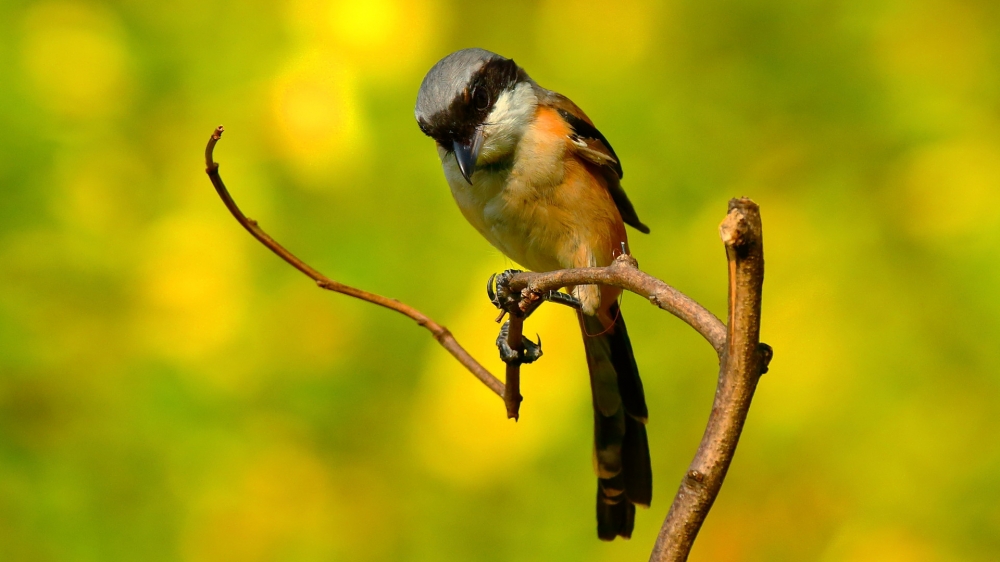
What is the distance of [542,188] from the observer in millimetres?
1518

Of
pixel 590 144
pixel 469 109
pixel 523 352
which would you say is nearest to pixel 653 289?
pixel 523 352

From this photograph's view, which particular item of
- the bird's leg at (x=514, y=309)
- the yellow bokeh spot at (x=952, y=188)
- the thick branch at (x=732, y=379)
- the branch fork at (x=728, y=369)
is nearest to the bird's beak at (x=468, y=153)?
the bird's leg at (x=514, y=309)

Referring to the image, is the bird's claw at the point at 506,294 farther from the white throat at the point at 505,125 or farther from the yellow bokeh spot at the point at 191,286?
the yellow bokeh spot at the point at 191,286

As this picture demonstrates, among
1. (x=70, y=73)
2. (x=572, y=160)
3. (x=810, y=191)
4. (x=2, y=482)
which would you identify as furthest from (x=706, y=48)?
(x=2, y=482)

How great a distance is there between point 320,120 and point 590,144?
82 centimetres

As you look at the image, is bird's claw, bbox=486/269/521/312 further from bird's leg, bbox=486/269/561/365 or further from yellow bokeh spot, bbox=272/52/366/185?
yellow bokeh spot, bbox=272/52/366/185

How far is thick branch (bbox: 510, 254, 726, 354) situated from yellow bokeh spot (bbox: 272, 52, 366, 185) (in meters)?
1.23

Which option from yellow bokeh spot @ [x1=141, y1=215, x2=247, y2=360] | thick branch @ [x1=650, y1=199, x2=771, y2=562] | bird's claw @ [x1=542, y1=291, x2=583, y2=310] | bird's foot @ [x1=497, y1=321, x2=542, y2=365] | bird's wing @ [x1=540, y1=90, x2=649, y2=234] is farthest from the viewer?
yellow bokeh spot @ [x1=141, y1=215, x2=247, y2=360]

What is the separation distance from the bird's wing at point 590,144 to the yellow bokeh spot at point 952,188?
69 centimetres

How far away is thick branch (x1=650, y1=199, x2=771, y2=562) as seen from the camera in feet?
2.22

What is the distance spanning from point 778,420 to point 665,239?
48 centimetres

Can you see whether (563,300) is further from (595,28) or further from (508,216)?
(595,28)

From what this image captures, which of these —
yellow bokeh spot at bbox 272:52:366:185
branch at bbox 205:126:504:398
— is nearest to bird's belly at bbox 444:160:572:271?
branch at bbox 205:126:504:398

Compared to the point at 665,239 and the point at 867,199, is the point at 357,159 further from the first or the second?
the point at 867,199
